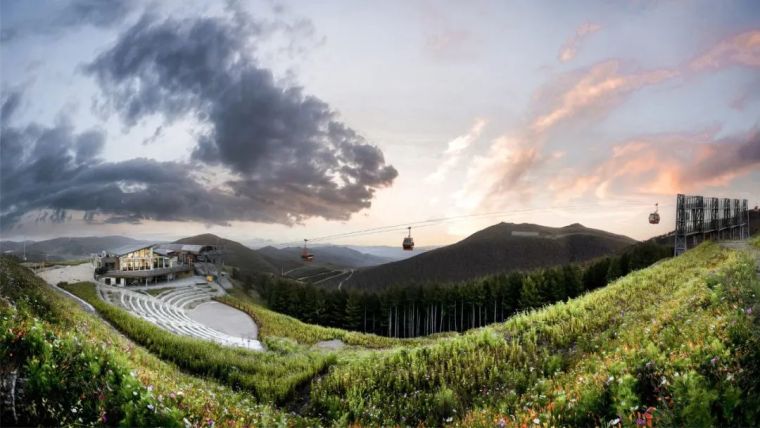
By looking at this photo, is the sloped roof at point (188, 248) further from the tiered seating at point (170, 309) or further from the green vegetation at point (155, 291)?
the green vegetation at point (155, 291)

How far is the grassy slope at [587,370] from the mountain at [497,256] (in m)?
110

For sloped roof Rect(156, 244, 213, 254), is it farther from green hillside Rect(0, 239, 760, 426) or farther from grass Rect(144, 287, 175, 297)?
green hillside Rect(0, 239, 760, 426)

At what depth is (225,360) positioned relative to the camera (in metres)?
16.0

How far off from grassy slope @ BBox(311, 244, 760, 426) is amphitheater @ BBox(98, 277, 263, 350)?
12.3 meters

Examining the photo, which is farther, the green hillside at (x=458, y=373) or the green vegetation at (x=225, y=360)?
the green vegetation at (x=225, y=360)

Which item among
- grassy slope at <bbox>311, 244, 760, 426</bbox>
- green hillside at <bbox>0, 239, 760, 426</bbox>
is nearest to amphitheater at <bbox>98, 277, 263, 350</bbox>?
green hillside at <bbox>0, 239, 760, 426</bbox>

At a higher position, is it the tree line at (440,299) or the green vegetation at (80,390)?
the green vegetation at (80,390)

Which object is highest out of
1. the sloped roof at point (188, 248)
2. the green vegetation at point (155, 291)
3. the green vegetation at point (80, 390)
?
the sloped roof at point (188, 248)

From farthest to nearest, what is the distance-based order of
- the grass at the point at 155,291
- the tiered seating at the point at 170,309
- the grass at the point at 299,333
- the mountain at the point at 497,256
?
the mountain at the point at 497,256
the grass at the point at 299,333
the grass at the point at 155,291
the tiered seating at the point at 170,309

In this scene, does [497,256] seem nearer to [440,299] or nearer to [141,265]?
[440,299]

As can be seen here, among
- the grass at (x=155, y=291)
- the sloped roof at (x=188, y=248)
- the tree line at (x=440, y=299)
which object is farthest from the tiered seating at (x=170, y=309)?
the tree line at (x=440, y=299)

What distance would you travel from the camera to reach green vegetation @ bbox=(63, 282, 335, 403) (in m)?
13.2

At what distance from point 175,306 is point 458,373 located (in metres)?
21.4

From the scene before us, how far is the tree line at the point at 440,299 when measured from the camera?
5275 cm
